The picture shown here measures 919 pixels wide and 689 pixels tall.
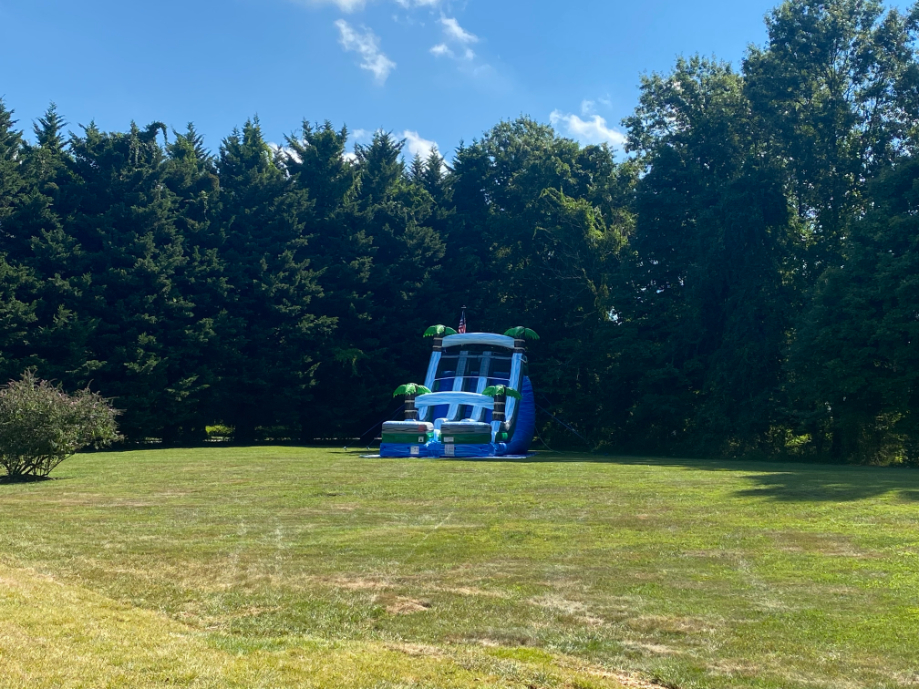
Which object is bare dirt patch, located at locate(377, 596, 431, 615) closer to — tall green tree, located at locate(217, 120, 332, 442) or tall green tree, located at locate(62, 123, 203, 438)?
tall green tree, located at locate(62, 123, 203, 438)

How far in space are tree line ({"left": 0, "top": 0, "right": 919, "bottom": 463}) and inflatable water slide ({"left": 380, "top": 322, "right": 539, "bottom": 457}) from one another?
5675 millimetres

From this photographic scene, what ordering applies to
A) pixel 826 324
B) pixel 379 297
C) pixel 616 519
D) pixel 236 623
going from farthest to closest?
pixel 379 297, pixel 826 324, pixel 616 519, pixel 236 623

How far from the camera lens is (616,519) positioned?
34.5 feet

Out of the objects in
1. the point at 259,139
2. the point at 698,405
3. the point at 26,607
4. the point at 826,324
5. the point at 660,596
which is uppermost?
the point at 259,139

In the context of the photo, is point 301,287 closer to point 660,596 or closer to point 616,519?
point 616,519

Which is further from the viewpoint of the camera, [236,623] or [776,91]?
[776,91]

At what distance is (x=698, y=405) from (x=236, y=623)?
26372mm

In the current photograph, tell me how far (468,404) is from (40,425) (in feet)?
40.0

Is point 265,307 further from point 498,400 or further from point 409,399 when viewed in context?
point 498,400

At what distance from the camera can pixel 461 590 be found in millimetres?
6938

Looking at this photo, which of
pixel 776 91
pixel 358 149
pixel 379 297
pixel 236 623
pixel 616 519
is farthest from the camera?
pixel 358 149

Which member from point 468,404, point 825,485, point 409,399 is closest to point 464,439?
point 468,404

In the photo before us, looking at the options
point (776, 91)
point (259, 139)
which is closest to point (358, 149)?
point (259, 139)

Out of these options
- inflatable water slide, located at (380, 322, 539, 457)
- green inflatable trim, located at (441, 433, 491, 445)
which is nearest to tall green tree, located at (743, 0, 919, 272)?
inflatable water slide, located at (380, 322, 539, 457)
